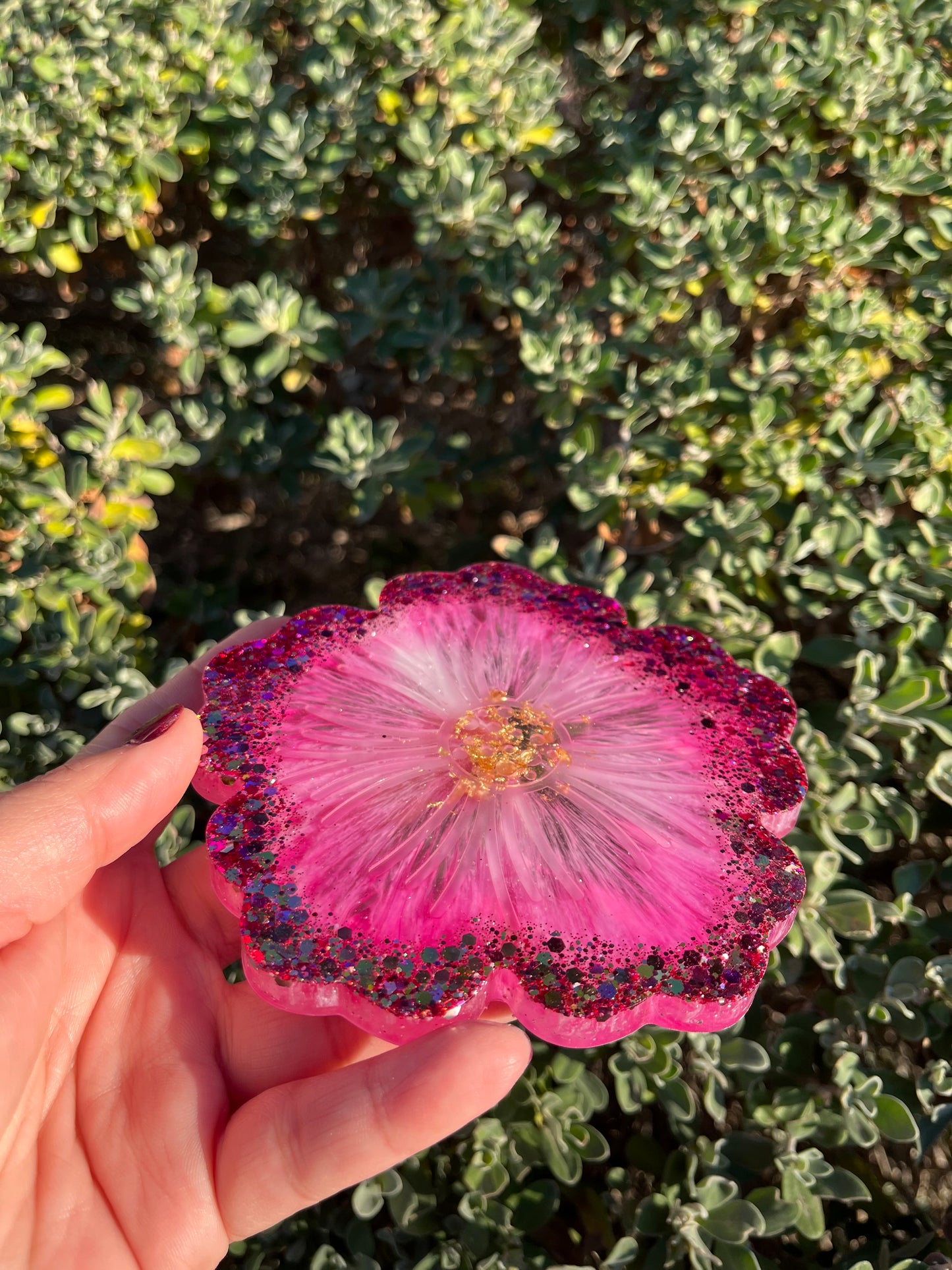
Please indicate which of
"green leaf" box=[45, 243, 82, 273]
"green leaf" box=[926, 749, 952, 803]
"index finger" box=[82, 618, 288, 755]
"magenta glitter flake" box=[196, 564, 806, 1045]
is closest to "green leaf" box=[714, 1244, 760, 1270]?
"magenta glitter flake" box=[196, 564, 806, 1045]

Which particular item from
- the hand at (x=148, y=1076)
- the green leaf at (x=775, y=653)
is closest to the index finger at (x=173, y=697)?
the hand at (x=148, y=1076)

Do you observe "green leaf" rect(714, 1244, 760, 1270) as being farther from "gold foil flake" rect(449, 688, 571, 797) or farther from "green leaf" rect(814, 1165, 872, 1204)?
"gold foil flake" rect(449, 688, 571, 797)

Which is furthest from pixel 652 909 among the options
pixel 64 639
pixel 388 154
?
pixel 388 154

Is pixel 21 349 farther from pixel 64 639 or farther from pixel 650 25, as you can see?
pixel 650 25

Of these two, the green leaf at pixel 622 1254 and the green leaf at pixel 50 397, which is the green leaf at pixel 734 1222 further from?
the green leaf at pixel 50 397

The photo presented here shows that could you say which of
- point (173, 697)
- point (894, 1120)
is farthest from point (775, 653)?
point (173, 697)

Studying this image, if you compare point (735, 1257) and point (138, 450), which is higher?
point (138, 450)

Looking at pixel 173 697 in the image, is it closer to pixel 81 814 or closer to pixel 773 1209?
pixel 81 814
